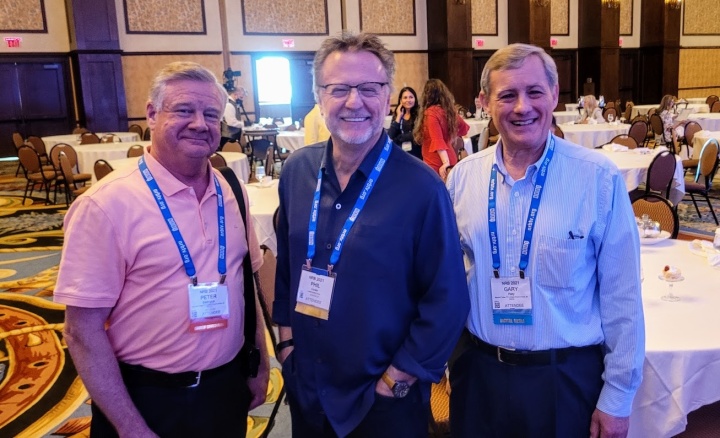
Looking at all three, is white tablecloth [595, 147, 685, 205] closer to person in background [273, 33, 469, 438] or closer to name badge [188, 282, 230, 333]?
person in background [273, 33, 469, 438]

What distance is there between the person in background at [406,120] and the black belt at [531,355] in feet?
17.4

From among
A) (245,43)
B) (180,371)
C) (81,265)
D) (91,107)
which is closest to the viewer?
(81,265)

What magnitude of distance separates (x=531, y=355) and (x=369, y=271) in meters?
0.53

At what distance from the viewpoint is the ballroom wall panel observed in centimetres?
1270

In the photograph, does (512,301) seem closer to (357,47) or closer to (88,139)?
(357,47)

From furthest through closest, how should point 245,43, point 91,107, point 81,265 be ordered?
point 245,43, point 91,107, point 81,265

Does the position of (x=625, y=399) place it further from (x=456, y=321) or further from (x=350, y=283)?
(x=350, y=283)

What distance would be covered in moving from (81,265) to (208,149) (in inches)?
17.9

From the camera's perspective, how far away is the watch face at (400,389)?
1506 millimetres

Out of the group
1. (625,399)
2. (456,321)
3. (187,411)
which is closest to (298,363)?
(187,411)

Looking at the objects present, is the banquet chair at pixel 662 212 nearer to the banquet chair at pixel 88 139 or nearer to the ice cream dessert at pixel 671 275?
the ice cream dessert at pixel 671 275

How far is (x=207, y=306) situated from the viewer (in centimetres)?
161

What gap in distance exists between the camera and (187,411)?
5.43 feet

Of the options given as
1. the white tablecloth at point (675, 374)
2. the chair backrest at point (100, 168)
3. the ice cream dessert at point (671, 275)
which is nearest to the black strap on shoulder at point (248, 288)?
the white tablecloth at point (675, 374)
